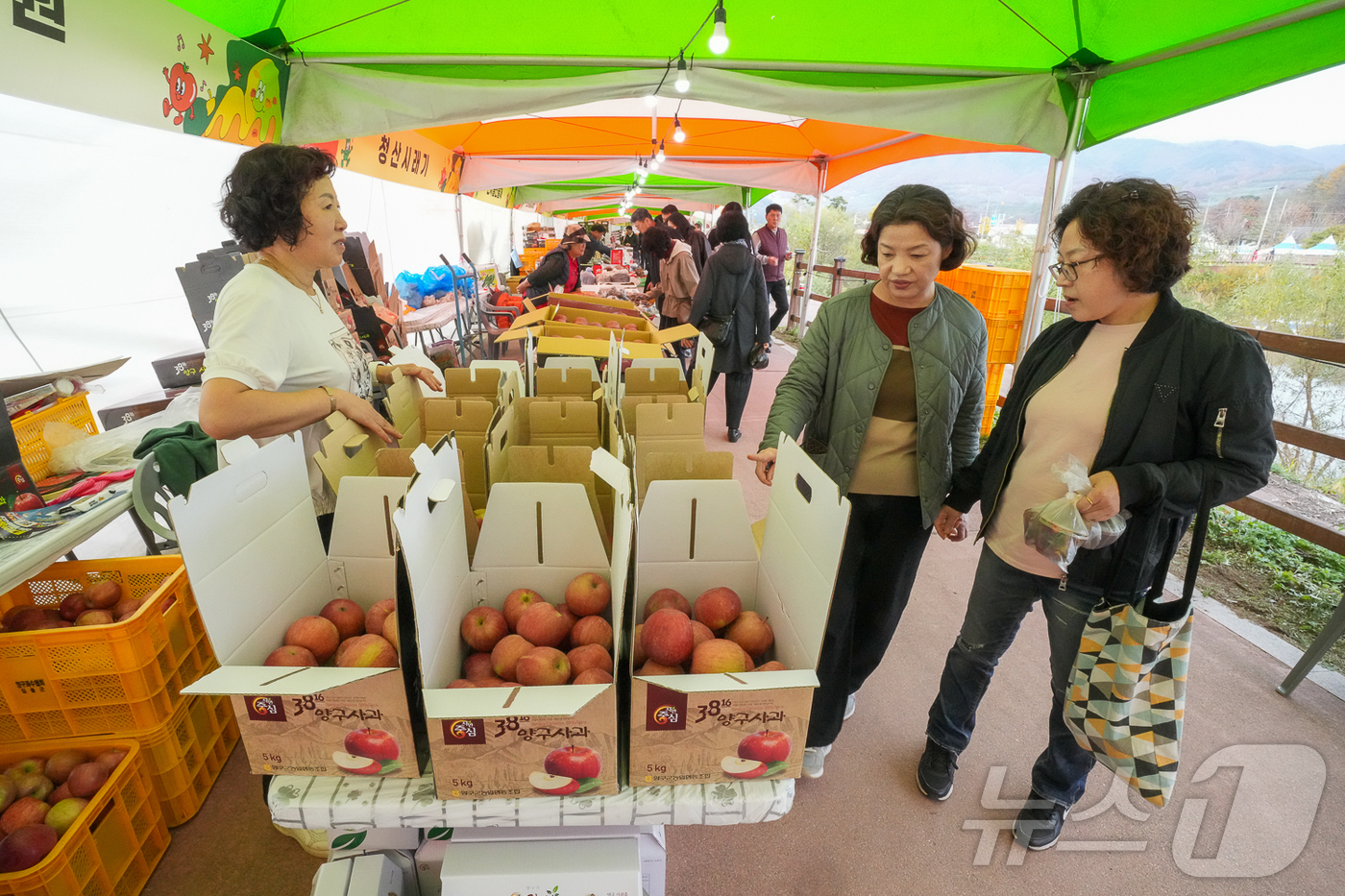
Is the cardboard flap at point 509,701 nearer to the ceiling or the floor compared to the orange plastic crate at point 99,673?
nearer to the ceiling

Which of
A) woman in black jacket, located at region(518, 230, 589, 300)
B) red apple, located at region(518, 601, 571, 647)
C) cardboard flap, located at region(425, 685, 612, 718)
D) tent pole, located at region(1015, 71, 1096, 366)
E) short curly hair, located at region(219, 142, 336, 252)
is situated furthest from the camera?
woman in black jacket, located at region(518, 230, 589, 300)

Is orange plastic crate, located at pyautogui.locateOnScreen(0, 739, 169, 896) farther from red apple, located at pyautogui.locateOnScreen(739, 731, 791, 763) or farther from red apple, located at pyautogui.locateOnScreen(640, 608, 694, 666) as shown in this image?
red apple, located at pyautogui.locateOnScreen(739, 731, 791, 763)

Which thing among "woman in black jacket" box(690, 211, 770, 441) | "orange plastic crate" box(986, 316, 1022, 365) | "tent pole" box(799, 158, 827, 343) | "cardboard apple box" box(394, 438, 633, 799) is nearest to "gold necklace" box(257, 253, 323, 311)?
"cardboard apple box" box(394, 438, 633, 799)

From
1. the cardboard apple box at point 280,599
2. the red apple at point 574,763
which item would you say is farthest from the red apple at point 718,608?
the cardboard apple box at point 280,599

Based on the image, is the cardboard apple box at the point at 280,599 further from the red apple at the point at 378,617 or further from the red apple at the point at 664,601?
the red apple at the point at 664,601

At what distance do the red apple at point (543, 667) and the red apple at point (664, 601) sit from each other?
0.72ft

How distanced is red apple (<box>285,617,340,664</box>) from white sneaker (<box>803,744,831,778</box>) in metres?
1.56

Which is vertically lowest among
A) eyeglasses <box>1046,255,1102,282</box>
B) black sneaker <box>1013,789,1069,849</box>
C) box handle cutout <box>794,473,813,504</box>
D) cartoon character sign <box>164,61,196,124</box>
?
black sneaker <box>1013,789,1069,849</box>

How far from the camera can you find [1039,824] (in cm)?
185

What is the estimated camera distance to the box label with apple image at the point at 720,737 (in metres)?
0.90

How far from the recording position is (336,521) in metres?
1.26

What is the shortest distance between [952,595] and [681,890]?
6.88 feet

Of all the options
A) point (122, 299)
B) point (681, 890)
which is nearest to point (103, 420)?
point (122, 299)

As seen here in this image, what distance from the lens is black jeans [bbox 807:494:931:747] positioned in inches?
73.0
